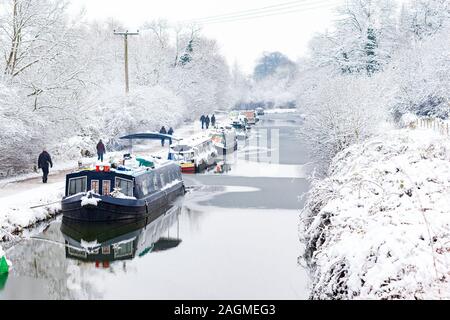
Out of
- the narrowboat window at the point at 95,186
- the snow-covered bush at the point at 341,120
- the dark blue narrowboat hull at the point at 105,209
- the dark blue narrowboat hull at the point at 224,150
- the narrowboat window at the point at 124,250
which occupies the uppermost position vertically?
the snow-covered bush at the point at 341,120

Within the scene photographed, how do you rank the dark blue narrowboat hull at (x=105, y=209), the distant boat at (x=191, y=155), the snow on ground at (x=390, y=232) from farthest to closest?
the distant boat at (x=191, y=155), the dark blue narrowboat hull at (x=105, y=209), the snow on ground at (x=390, y=232)

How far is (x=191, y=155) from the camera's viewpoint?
3019 cm

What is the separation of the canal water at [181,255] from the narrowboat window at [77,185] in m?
1.01

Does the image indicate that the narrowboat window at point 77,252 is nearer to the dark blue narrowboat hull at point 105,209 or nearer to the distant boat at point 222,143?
the dark blue narrowboat hull at point 105,209

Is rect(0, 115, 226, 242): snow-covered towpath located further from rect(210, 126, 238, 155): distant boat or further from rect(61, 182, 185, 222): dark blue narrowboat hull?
rect(210, 126, 238, 155): distant boat

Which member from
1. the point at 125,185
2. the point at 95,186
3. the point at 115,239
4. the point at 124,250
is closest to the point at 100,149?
the point at 95,186

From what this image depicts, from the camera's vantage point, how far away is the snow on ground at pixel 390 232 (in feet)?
26.3

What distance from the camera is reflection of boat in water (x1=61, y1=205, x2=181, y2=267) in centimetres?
1559

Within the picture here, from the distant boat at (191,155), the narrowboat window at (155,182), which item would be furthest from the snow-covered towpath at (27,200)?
the distant boat at (191,155)

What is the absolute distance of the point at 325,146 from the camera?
25.7m
